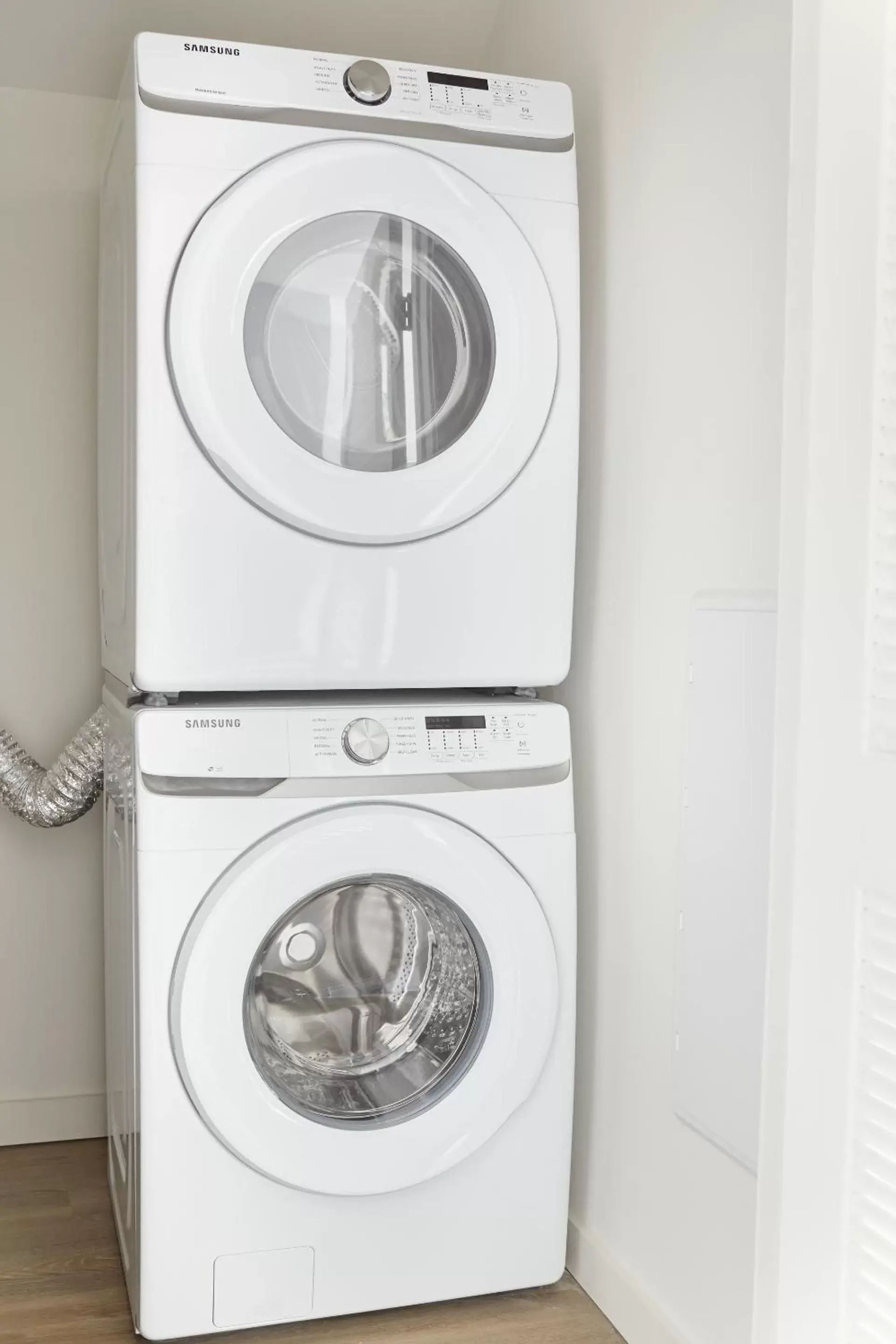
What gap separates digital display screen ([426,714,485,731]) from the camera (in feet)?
5.58

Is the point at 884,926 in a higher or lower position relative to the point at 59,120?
lower

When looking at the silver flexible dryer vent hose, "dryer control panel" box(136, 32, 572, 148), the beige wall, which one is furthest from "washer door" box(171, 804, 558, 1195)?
"dryer control panel" box(136, 32, 572, 148)

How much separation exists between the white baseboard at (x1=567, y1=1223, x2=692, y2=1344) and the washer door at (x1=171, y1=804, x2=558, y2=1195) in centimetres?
29

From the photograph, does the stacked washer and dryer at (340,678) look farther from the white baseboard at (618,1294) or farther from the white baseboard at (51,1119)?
the white baseboard at (51,1119)

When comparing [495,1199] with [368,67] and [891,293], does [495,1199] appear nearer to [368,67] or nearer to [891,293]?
[891,293]

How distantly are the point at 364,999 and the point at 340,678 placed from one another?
455 millimetres

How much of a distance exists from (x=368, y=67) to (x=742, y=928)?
1.23 meters

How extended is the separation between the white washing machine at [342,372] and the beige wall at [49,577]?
0.53 meters

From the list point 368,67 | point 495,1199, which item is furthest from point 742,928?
point 368,67

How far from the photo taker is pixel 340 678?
1.68 m

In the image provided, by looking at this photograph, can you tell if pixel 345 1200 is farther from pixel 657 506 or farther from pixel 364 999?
pixel 657 506

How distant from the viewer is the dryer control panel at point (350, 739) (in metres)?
1.58

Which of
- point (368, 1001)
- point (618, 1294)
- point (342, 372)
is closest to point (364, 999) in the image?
point (368, 1001)

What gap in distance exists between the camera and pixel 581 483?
6.23 feet
